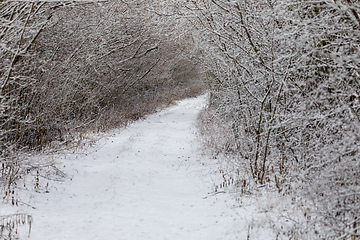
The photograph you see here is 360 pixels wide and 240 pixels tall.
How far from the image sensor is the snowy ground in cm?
412

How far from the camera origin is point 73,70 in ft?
30.1

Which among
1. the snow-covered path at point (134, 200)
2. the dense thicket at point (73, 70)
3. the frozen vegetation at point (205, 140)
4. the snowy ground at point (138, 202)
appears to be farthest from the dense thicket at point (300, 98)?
the dense thicket at point (73, 70)

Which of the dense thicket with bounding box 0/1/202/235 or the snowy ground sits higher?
the dense thicket with bounding box 0/1/202/235

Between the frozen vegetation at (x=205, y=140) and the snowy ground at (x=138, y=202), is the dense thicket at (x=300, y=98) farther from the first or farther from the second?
the snowy ground at (x=138, y=202)

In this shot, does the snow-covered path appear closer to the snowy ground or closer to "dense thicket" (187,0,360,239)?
the snowy ground

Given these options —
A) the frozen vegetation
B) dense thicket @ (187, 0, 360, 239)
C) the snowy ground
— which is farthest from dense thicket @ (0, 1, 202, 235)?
dense thicket @ (187, 0, 360, 239)

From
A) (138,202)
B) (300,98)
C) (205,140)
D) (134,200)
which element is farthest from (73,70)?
(300,98)

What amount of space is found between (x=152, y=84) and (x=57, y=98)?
9.17 metres

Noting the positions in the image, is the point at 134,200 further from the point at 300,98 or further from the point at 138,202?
the point at 300,98

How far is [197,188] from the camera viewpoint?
596 centimetres

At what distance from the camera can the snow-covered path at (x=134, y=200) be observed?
417 cm

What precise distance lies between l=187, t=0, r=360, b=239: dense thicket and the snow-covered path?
0.93 meters

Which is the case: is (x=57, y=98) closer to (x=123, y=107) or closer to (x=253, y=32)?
(x=253, y=32)

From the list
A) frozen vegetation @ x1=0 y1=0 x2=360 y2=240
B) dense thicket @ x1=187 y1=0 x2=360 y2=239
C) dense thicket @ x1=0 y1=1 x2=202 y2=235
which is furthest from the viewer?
dense thicket @ x1=0 y1=1 x2=202 y2=235
